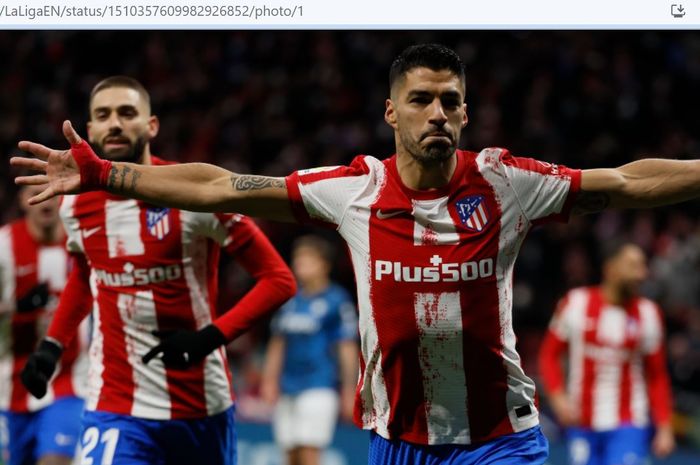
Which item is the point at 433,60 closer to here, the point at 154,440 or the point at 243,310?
the point at 243,310

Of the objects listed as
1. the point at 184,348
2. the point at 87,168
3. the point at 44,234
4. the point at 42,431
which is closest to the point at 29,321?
the point at 44,234

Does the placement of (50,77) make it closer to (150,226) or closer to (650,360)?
(650,360)

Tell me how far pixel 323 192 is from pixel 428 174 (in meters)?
0.42

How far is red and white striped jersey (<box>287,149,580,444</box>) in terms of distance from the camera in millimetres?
4215

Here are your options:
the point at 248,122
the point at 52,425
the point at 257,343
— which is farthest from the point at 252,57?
A: the point at 52,425

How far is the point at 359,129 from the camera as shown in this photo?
643 inches

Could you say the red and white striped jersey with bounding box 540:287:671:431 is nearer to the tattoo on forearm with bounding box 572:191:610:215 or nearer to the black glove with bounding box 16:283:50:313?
the black glove with bounding box 16:283:50:313

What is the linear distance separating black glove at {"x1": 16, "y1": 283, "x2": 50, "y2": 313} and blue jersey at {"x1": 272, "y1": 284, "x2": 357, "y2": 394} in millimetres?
2976

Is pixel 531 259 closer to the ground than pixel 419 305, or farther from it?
farther from it

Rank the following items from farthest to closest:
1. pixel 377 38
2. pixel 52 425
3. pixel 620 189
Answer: pixel 377 38, pixel 52 425, pixel 620 189

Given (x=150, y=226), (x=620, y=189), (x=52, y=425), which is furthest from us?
(x=52, y=425)

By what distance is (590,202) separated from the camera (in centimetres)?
427
